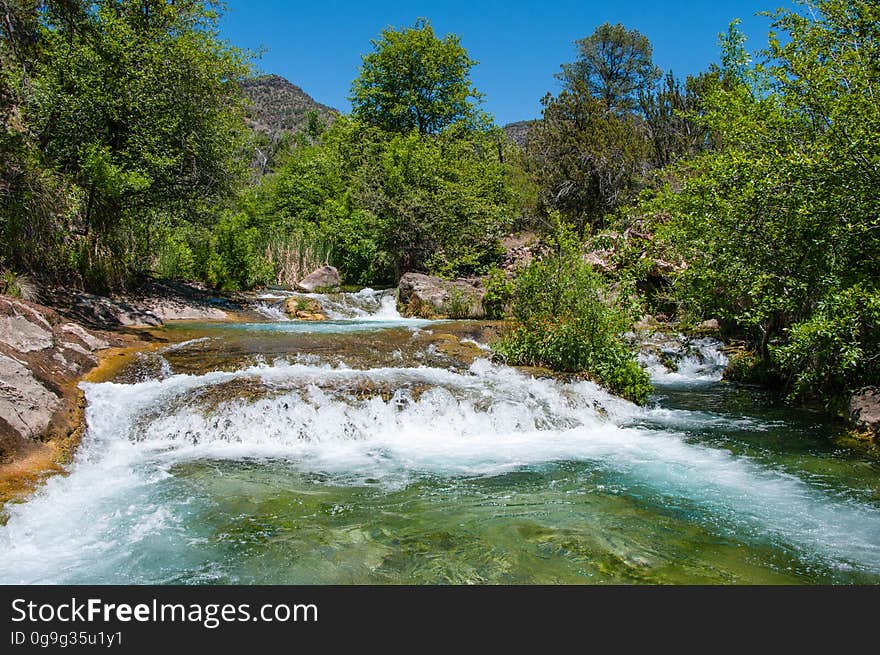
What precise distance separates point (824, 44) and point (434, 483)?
896 cm

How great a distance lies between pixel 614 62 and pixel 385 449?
45.1 metres

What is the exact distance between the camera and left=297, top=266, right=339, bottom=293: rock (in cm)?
2494

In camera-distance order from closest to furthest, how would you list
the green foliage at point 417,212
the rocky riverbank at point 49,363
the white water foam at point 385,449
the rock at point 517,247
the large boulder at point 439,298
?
the white water foam at point 385,449
the rocky riverbank at point 49,363
the large boulder at point 439,298
the rock at point 517,247
the green foliage at point 417,212

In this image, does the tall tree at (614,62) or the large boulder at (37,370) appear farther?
the tall tree at (614,62)

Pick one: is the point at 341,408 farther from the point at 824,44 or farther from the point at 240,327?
the point at 824,44

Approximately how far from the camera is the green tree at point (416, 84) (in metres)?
32.0

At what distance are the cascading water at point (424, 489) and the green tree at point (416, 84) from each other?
26312 mm

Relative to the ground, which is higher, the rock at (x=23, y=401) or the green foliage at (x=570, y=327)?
the green foliage at (x=570, y=327)

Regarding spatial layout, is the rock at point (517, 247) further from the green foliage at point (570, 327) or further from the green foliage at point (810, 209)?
the green foliage at point (810, 209)

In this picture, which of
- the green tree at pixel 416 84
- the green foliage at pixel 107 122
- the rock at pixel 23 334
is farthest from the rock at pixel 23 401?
the green tree at pixel 416 84

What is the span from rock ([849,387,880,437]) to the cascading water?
875mm
